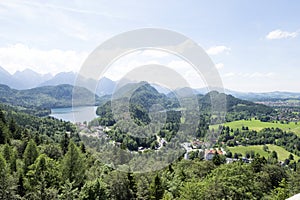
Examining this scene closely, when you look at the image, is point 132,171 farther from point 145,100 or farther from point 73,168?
point 73,168

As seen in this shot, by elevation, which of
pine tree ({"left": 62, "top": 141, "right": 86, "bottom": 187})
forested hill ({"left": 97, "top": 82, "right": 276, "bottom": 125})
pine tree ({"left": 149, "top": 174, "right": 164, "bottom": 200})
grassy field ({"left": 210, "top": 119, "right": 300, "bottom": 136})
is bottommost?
grassy field ({"left": 210, "top": 119, "right": 300, "bottom": 136})

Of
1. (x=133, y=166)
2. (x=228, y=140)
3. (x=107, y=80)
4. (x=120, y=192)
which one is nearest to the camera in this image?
(x=107, y=80)

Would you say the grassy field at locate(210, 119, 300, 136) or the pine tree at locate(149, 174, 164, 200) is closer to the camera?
the pine tree at locate(149, 174, 164, 200)

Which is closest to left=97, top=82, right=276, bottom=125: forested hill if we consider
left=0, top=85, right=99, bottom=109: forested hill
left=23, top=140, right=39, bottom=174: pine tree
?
left=23, top=140, right=39, bottom=174: pine tree

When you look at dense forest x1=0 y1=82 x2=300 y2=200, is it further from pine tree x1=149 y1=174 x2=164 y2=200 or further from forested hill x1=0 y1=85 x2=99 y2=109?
forested hill x1=0 y1=85 x2=99 y2=109

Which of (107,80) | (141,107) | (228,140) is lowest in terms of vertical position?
(228,140)

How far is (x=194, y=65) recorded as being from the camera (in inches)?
218

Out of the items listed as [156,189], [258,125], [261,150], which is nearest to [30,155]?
[156,189]

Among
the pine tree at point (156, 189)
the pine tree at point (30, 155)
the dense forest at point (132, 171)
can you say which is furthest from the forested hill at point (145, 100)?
the pine tree at point (30, 155)

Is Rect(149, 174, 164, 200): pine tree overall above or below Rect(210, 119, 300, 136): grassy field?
above

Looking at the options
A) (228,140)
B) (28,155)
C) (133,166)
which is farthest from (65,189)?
(228,140)

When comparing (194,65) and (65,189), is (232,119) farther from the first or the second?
(194,65)

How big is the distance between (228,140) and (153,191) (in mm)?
48856

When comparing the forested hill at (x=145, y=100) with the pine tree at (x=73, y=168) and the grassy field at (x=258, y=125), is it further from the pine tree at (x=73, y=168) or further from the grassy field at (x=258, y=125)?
the grassy field at (x=258, y=125)
